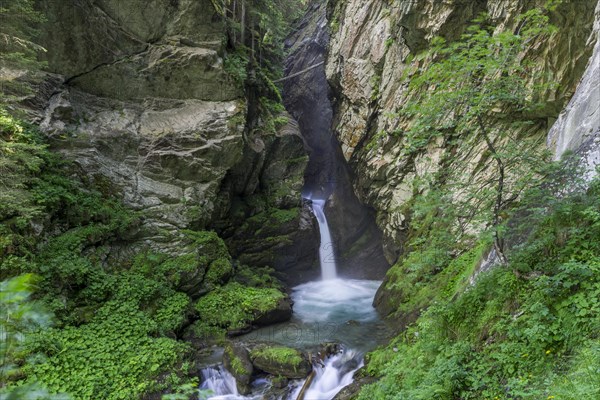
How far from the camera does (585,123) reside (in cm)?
515

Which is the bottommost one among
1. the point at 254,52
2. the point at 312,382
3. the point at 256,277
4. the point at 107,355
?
the point at 312,382

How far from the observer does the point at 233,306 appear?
11320 millimetres

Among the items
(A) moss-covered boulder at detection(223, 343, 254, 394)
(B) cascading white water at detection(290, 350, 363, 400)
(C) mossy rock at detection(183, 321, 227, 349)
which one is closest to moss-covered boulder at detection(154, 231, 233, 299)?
(C) mossy rock at detection(183, 321, 227, 349)

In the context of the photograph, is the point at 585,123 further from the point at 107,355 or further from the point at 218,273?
the point at 218,273

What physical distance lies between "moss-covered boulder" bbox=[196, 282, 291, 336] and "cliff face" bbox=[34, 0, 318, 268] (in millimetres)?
2399

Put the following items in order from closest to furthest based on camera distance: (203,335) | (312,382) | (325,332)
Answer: (312,382)
(203,335)
(325,332)

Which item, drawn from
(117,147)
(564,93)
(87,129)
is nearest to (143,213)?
(117,147)

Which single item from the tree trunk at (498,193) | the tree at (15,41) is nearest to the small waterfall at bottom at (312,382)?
the tree trunk at (498,193)

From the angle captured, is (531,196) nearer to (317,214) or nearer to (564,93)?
(564,93)

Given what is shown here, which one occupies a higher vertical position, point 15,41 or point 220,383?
point 15,41

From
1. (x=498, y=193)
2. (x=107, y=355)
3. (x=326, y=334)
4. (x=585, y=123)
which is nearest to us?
(x=498, y=193)

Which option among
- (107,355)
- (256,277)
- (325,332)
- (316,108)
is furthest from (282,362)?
(316,108)

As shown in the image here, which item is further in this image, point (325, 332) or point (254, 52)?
point (254, 52)

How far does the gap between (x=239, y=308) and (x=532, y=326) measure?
9.13 metres
